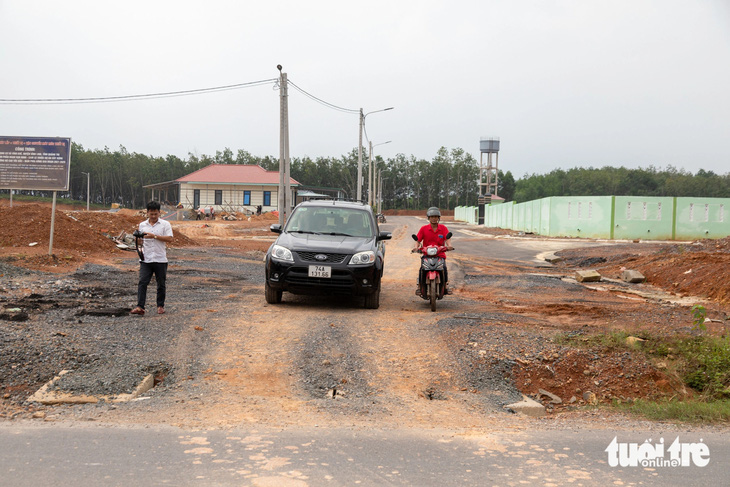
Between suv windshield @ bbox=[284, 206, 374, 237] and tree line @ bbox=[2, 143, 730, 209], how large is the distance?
314ft

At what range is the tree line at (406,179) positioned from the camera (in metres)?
106

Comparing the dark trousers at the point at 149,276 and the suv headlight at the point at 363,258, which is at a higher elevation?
the suv headlight at the point at 363,258

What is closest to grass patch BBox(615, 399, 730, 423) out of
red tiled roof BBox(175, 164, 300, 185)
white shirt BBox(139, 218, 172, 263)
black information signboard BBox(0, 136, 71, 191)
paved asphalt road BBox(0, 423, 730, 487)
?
paved asphalt road BBox(0, 423, 730, 487)

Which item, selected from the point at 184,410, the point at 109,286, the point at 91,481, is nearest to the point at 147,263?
the point at 109,286

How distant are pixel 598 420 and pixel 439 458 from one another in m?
2.02

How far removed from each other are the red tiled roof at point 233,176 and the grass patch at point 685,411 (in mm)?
56704

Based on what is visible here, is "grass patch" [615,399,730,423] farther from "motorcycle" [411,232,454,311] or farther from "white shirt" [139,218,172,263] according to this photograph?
"white shirt" [139,218,172,263]

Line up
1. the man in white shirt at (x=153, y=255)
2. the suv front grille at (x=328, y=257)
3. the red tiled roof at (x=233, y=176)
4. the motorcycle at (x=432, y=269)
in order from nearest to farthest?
the man in white shirt at (x=153, y=255) < the suv front grille at (x=328, y=257) < the motorcycle at (x=432, y=269) < the red tiled roof at (x=233, y=176)

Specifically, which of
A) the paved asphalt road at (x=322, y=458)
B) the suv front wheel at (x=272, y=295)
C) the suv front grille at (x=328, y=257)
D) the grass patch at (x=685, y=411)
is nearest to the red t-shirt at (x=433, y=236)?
the suv front grille at (x=328, y=257)

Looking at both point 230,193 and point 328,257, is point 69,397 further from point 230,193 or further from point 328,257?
point 230,193

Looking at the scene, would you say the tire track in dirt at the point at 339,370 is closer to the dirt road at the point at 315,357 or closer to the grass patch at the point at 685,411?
the dirt road at the point at 315,357

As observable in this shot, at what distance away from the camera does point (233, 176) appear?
211 ft

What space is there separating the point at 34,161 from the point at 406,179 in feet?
387

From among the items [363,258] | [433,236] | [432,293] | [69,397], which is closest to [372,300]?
[363,258]
